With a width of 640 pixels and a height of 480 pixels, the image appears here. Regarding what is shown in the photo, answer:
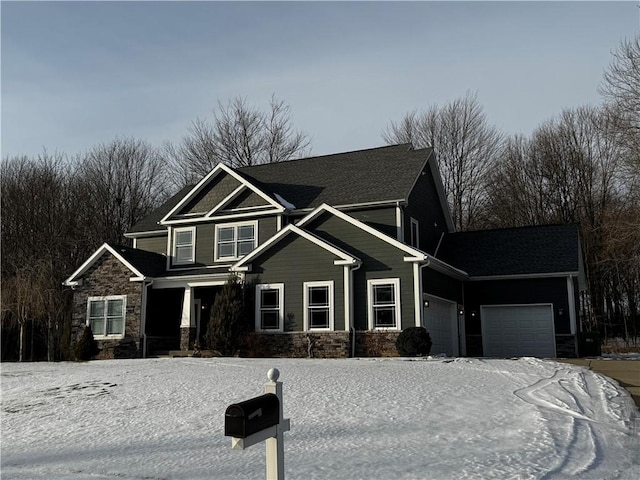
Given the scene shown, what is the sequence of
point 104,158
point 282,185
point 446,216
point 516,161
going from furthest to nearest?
point 104,158, point 516,161, point 446,216, point 282,185

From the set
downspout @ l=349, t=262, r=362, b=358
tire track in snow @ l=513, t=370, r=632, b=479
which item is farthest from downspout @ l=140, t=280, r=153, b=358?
tire track in snow @ l=513, t=370, r=632, b=479

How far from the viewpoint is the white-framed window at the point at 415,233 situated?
20841 millimetres

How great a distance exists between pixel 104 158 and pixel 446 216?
23.6m

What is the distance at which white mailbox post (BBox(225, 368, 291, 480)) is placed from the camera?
3.47 metres

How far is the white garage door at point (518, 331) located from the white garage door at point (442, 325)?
130 centimetres

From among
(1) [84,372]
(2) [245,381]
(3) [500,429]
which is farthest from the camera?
(1) [84,372]

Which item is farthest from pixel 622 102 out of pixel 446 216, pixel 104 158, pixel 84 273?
pixel 104 158

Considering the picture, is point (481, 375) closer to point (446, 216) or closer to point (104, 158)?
point (446, 216)

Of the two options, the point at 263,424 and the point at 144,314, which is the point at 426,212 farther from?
the point at 263,424

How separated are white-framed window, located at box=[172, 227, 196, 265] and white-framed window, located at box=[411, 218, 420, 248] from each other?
8.35m

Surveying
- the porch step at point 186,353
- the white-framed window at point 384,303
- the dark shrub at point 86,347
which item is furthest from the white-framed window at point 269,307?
the dark shrub at point 86,347

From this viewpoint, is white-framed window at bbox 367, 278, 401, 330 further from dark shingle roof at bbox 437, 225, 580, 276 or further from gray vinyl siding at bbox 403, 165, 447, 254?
dark shingle roof at bbox 437, 225, 580, 276

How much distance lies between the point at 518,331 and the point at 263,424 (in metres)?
19.1

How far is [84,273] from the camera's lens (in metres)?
21.6
